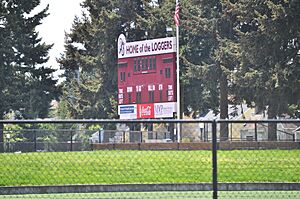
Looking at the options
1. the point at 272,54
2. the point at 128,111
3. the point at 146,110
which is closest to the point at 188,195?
the point at 146,110

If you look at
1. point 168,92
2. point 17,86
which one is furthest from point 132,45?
point 17,86

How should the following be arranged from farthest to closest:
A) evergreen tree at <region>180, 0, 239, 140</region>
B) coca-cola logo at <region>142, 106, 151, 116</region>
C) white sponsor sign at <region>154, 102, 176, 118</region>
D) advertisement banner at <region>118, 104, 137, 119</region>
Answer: evergreen tree at <region>180, 0, 239, 140</region>, advertisement banner at <region>118, 104, 137, 119</region>, coca-cola logo at <region>142, 106, 151, 116</region>, white sponsor sign at <region>154, 102, 176, 118</region>

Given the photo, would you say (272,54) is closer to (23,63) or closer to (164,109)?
(164,109)

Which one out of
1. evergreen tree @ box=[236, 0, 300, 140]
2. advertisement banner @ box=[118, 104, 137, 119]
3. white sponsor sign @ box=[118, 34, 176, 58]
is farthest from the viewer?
evergreen tree @ box=[236, 0, 300, 140]

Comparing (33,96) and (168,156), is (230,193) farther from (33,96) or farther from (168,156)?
(33,96)

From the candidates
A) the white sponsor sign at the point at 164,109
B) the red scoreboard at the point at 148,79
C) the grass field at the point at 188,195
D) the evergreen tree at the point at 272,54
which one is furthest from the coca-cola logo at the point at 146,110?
the grass field at the point at 188,195

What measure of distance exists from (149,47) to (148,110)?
410cm

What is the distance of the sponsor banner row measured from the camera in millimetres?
48656

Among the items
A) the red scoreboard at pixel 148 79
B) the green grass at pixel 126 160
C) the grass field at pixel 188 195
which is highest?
the red scoreboard at pixel 148 79

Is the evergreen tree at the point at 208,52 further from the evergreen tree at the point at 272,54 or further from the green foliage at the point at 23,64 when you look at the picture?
the green foliage at the point at 23,64

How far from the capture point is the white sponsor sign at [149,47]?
161 feet

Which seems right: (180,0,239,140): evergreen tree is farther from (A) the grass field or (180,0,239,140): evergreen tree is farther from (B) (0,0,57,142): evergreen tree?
(A) the grass field

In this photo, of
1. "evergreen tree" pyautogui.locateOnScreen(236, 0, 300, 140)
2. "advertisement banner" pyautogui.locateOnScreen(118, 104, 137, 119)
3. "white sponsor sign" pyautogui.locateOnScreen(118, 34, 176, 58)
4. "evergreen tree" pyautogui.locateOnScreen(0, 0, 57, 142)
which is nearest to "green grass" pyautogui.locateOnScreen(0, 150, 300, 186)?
"white sponsor sign" pyautogui.locateOnScreen(118, 34, 176, 58)

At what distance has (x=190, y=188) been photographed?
1923 centimetres
